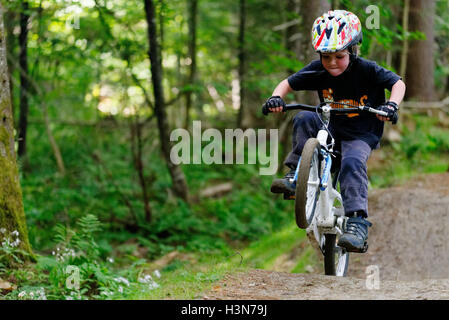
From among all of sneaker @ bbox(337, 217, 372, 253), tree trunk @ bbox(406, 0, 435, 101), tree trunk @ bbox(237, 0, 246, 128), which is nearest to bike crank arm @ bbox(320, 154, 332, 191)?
sneaker @ bbox(337, 217, 372, 253)

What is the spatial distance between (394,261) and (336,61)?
3794 millimetres

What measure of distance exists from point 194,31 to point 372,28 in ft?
25.9

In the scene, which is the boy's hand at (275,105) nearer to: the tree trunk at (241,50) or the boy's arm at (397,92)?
the boy's arm at (397,92)

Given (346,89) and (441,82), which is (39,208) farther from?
(441,82)

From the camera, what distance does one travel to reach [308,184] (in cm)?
483

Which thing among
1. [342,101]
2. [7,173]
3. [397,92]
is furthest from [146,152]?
[397,92]

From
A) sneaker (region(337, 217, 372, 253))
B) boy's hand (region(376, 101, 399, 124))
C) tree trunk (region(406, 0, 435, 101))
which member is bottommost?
sneaker (region(337, 217, 372, 253))

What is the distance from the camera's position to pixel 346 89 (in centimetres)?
538

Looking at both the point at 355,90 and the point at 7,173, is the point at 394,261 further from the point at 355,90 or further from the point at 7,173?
the point at 7,173

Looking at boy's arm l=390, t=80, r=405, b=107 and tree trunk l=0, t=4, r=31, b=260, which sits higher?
boy's arm l=390, t=80, r=405, b=107

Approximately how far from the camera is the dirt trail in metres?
4.49

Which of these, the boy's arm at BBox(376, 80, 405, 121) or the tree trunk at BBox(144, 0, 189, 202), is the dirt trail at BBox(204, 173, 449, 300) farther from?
the tree trunk at BBox(144, 0, 189, 202)

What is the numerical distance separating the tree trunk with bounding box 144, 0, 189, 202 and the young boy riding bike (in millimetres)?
5471

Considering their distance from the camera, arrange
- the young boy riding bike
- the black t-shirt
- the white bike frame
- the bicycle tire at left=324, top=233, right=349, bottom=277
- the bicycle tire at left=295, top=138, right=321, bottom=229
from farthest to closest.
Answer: the bicycle tire at left=324, top=233, right=349, bottom=277, the black t-shirt, the white bike frame, the young boy riding bike, the bicycle tire at left=295, top=138, right=321, bottom=229
